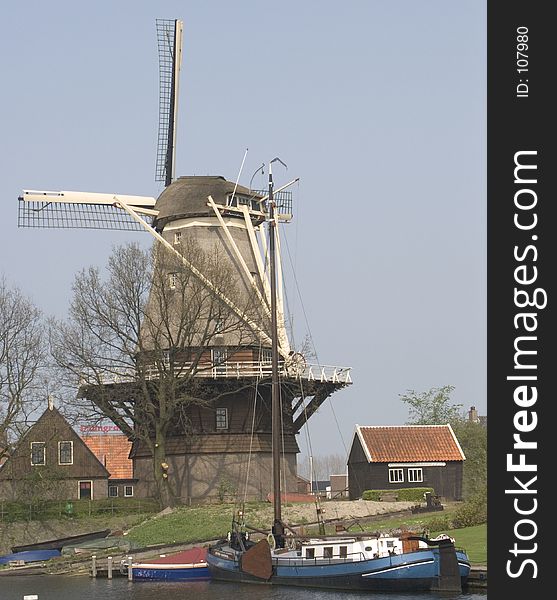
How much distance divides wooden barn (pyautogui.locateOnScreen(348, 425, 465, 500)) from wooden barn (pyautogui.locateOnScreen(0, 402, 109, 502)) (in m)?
11.6

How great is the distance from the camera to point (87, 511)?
146ft

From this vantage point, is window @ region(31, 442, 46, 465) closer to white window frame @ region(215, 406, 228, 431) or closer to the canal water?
white window frame @ region(215, 406, 228, 431)

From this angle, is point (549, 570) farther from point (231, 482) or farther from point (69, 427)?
point (69, 427)

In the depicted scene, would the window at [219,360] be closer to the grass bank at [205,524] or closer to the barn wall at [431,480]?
the grass bank at [205,524]

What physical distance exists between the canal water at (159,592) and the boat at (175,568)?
37 centimetres

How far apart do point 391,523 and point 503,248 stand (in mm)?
32855

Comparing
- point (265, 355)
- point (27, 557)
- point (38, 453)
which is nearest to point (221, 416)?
point (265, 355)

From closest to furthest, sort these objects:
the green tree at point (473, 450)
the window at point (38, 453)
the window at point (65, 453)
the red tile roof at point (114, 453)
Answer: the window at point (38, 453) < the window at point (65, 453) < the green tree at point (473, 450) < the red tile roof at point (114, 453)

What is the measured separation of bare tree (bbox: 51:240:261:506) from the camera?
4431 centimetres

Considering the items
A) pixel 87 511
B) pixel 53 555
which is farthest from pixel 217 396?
pixel 53 555

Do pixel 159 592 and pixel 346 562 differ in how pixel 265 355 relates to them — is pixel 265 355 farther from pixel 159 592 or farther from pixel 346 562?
pixel 346 562

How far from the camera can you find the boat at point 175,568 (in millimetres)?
33375

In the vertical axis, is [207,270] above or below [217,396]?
above

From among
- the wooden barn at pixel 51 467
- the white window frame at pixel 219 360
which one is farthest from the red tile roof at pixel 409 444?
the wooden barn at pixel 51 467
